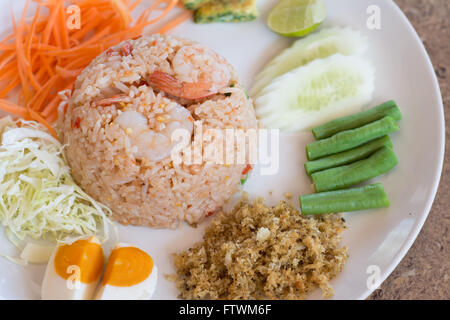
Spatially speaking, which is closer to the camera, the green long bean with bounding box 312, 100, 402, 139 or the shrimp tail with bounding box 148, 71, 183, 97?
the shrimp tail with bounding box 148, 71, 183, 97

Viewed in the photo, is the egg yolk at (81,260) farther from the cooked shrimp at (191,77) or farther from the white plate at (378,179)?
the cooked shrimp at (191,77)

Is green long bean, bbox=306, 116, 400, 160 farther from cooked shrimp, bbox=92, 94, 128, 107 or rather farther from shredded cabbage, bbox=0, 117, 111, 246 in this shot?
shredded cabbage, bbox=0, 117, 111, 246

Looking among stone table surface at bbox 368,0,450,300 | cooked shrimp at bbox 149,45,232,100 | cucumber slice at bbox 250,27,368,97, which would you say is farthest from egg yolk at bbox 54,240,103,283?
stone table surface at bbox 368,0,450,300

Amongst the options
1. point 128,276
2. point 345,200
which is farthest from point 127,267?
point 345,200

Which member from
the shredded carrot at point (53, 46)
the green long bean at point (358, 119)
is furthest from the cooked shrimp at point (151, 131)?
the green long bean at point (358, 119)

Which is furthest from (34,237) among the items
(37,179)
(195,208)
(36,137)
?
(195,208)
